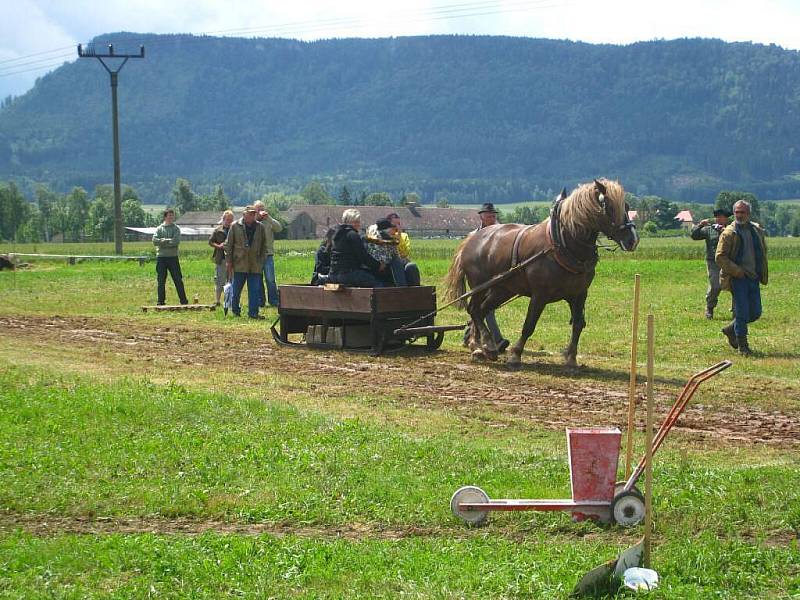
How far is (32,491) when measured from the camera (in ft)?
26.5

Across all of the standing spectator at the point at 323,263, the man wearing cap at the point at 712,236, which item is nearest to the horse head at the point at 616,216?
the standing spectator at the point at 323,263

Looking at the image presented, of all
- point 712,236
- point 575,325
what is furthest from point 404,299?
point 712,236

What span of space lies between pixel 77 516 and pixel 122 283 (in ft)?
87.0

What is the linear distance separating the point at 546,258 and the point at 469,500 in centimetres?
766

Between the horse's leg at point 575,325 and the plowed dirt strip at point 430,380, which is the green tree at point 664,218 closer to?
the plowed dirt strip at point 430,380

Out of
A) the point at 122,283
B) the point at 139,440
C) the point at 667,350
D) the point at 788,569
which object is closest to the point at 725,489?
the point at 788,569

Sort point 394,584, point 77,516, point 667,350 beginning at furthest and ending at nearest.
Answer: point 667,350 < point 77,516 < point 394,584

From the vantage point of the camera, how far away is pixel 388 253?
16.4 meters

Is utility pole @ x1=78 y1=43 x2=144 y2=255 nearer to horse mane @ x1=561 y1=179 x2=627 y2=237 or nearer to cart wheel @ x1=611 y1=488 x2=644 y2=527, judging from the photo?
horse mane @ x1=561 y1=179 x2=627 y2=237

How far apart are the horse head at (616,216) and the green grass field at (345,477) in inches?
67.1

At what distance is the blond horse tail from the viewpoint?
53.3 feet

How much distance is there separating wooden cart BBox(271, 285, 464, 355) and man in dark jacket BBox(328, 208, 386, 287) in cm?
18

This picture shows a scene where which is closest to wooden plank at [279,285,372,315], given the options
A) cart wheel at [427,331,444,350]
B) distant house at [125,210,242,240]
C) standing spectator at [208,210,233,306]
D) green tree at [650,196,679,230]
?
cart wheel at [427,331,444,350]

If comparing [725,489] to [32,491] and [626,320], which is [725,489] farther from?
[626,320]
